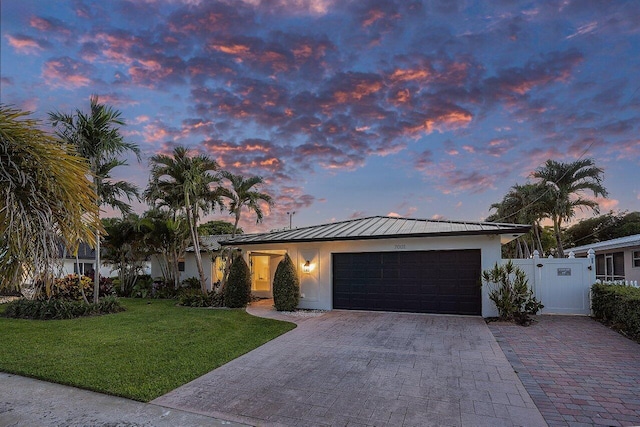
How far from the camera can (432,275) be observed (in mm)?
11406

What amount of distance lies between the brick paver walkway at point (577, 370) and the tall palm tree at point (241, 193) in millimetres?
9496

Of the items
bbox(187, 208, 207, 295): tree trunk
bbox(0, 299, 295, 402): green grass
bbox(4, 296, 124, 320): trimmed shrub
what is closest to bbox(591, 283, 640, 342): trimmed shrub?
bbox(0, 299, 295, 402): green grass

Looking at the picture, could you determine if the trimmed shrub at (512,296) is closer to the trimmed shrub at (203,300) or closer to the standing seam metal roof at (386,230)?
the standing seam metal roof at (386,230)

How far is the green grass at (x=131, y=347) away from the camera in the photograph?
5.27 metres

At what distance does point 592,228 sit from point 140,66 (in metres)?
40.0

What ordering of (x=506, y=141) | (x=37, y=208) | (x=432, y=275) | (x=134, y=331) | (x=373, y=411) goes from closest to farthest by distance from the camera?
(x=37, y=208) → (x=373, y=411) → (x=134, y=331) → (x=432, y=275) → (x=506, y=141)

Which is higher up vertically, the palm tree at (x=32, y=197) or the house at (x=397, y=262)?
the palm tree at (x=32, y=197)

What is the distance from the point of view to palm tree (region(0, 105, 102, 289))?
2.84 meters

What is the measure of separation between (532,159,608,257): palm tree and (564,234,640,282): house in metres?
2.00

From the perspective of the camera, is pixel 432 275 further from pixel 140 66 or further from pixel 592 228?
pixel 592 228

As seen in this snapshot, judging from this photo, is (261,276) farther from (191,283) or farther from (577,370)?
(577,370)

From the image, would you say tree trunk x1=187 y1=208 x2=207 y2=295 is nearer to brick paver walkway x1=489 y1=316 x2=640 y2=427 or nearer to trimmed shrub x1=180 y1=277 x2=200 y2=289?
trimmed shrub x1=180 y1=277 x2=200 y2=289

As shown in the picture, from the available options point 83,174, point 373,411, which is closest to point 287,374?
point 373,411

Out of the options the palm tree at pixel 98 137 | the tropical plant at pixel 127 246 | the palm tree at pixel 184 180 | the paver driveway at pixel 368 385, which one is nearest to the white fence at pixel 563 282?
the paver driveway at pixel 368 385
